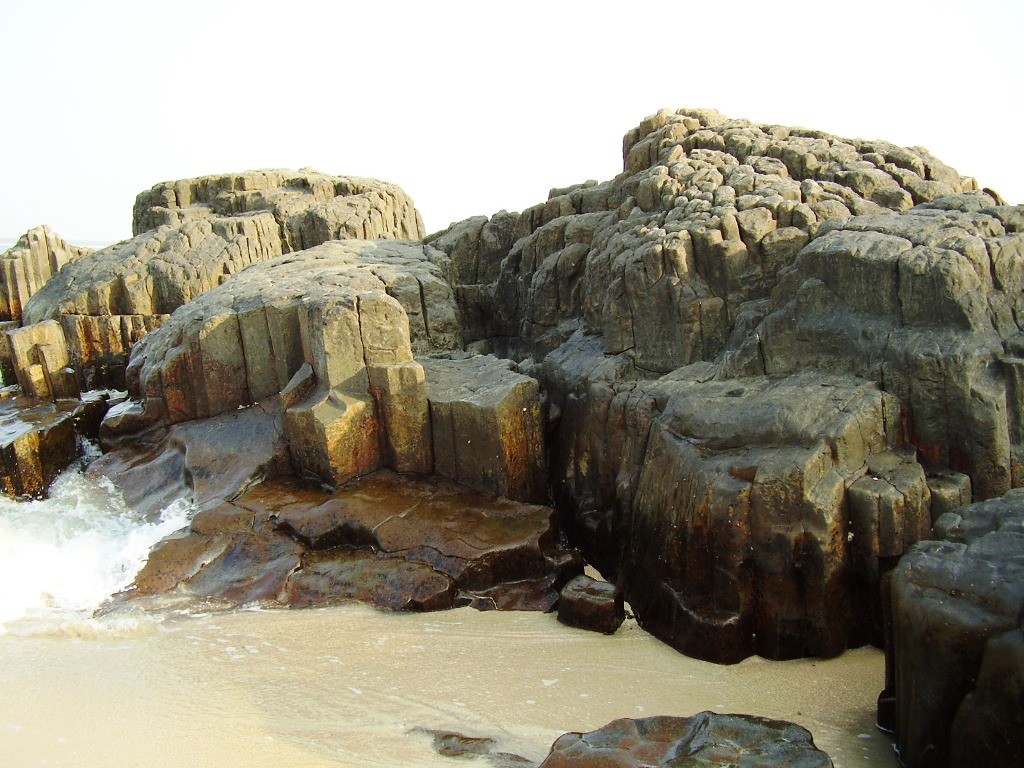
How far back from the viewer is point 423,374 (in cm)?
658

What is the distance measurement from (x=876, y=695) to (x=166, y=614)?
14.6ft

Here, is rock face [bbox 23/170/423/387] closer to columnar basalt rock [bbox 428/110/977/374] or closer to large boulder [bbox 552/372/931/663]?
columnar basalt rock [bbox 428/110/977/374]

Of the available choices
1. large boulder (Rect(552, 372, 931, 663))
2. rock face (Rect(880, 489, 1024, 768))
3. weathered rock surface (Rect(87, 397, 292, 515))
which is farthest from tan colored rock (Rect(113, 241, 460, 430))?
rock face (Rect(880, 489, 1024, 768))

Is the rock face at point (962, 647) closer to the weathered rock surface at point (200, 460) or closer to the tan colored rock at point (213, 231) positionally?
the weathered rock surface at point (200, 460)

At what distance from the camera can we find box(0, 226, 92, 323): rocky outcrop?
43.7ft

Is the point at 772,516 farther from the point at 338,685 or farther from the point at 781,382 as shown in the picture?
the point at 338,685

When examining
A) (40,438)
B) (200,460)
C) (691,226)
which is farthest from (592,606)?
(40,438)

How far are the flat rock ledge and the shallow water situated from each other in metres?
0.19

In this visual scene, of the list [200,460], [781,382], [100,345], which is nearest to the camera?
[781,382]

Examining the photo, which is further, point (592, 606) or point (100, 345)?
point (100, 345)

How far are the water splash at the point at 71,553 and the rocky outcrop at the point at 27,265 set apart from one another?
24.7 ft

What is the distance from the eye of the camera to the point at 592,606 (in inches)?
202

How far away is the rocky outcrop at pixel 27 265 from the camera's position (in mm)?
13312

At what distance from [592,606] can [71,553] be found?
161 inches
